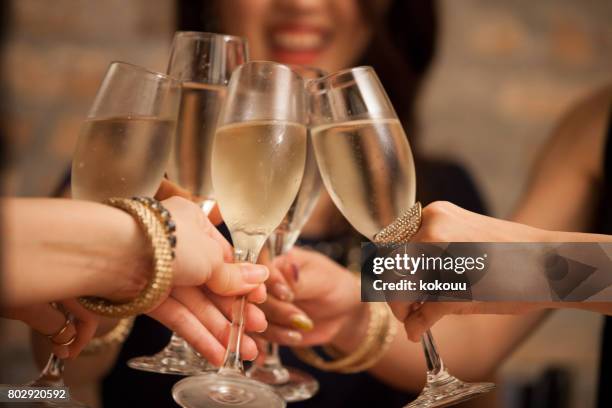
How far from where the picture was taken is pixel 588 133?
0.99 m

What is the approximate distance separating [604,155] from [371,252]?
559 mm

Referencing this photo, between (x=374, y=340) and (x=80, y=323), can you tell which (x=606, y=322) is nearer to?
(x=374, y=340)

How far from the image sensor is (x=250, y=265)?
22.0 inches

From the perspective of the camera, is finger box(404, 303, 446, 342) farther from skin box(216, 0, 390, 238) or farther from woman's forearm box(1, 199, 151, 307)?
skin box(216, 0, 390, 238)

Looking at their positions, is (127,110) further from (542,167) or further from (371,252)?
(542,167)

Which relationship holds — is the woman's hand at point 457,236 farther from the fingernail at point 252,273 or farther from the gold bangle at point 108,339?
the gold bangle at point 108,339

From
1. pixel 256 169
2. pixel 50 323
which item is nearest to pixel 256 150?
pixel 256 169

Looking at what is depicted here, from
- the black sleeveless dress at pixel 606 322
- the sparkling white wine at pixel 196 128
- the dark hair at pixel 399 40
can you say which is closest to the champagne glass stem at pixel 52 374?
the sparkling white wine at pixel 196 128

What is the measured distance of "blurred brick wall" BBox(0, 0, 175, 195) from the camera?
1.59m

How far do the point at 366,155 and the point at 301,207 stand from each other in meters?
0.18

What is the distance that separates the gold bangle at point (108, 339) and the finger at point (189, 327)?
0.26 metres

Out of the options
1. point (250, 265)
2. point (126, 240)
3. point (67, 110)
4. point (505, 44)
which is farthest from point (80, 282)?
point (505, 44)

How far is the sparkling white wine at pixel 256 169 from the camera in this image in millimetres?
555

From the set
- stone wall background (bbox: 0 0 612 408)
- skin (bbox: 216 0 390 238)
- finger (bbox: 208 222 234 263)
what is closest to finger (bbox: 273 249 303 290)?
finger (bbox: 208 222 234 263)
